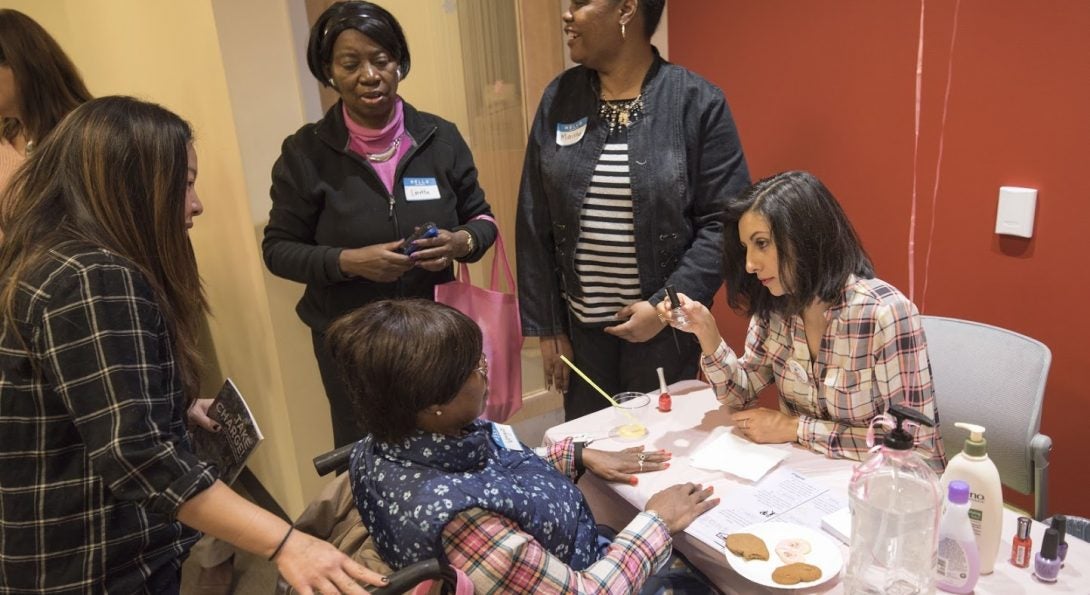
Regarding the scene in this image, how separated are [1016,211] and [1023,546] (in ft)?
3.58

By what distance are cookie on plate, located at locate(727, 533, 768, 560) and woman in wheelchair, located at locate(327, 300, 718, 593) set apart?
10cm

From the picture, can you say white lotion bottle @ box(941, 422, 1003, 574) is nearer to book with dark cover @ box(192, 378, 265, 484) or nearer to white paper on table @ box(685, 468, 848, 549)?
white paper on table @ box(685, 468, 848, 549)

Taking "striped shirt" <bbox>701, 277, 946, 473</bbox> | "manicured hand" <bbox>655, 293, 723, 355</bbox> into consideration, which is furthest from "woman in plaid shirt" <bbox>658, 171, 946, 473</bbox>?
"manicured hand" <bbox>655, 293, 723, 355</bbox>

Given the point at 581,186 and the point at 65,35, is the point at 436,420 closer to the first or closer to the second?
the point at 581,186

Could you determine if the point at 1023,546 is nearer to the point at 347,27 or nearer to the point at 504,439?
the point at 504,439

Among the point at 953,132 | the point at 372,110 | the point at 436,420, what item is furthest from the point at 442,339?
the point at 953,132

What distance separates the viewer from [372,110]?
185cm

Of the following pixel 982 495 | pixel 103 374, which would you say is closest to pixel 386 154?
pixel 103 374

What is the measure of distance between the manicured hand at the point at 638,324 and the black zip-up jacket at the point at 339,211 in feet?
1.47

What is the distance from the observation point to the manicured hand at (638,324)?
71.1 inches

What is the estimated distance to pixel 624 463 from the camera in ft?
4.77

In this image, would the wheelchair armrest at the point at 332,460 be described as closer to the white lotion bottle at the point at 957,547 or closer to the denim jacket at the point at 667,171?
the denim jacket at the point at 667,171

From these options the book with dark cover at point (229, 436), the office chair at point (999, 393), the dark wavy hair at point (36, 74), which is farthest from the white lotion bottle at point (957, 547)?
the dark wavy hair at point (36, 74)

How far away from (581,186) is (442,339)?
0.86 metres
